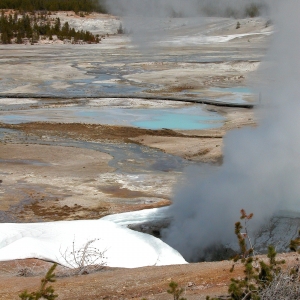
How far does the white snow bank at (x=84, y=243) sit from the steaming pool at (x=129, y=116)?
8.85m

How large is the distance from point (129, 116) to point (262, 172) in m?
9.94

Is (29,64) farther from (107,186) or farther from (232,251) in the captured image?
(232,251)

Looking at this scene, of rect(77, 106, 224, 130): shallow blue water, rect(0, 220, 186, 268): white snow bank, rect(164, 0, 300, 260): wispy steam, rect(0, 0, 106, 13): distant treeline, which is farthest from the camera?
rect(0, 0, 106, 13): distant treeline

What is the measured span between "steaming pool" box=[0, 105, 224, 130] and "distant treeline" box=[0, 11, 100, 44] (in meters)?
27.8

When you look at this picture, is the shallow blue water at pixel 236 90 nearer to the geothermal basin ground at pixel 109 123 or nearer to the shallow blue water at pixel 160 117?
the geothermal basin ground at pixel 109 123

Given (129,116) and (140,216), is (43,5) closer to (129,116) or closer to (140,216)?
(129,116)

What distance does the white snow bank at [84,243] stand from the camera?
6.96 meters

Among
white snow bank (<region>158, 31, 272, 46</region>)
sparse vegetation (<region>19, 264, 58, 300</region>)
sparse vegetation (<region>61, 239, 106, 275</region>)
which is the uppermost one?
sparse vegetation (<region>19, 264, 58, 300</region>)

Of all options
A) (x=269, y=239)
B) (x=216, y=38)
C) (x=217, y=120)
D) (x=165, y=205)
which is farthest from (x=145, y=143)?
(x=216, y=38)

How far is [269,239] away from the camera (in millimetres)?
7820

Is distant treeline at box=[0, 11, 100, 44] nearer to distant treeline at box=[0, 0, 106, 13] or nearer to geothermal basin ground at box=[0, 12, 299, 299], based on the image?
distant treeline at box=[0, 0, 106, 13]

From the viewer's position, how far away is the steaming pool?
688 inches

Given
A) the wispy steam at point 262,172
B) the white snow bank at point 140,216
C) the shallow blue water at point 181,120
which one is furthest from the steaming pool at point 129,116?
the white snow bank at point 140,216

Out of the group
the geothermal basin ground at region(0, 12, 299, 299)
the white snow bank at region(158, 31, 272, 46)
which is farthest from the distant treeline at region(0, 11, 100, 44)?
the geothermal basin ground at region(0, 12, 299, 299)
